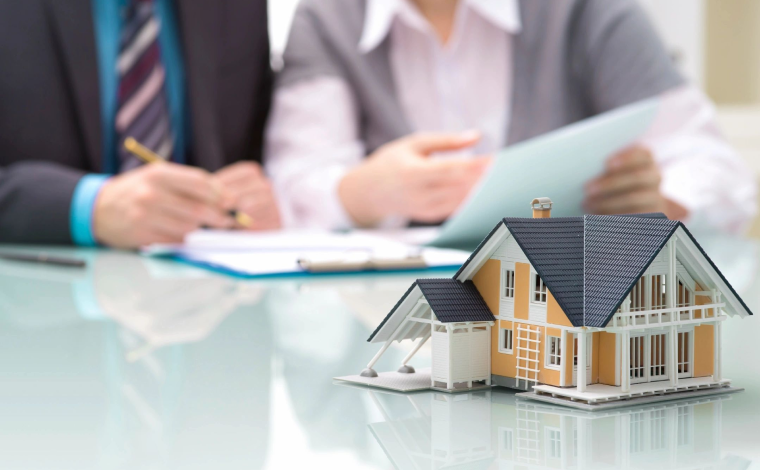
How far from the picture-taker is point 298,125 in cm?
145

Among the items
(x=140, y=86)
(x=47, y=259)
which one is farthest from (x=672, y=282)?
(x=140, y=86)

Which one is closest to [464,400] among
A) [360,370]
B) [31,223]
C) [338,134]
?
[360,370]

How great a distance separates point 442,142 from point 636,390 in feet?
2.56

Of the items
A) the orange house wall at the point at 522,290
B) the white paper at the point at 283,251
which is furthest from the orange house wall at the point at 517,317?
the white paper at the point at 283,251

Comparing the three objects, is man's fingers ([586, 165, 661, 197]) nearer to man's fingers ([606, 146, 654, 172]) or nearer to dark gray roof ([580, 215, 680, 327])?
man's fingers ([606, 146, 654, 172])

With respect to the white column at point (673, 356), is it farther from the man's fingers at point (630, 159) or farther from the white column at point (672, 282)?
the man's fingers at point (630, 159)

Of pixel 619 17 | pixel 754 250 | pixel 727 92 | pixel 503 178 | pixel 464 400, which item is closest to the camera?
pixel 464 400

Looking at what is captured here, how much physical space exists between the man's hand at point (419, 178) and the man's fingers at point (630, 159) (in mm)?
169

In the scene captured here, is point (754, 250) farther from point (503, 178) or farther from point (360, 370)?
point (360, 370)

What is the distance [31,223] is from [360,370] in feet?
2.82

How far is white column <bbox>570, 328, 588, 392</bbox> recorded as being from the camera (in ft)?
1.05

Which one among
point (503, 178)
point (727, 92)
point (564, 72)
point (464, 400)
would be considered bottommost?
point (464, 400)

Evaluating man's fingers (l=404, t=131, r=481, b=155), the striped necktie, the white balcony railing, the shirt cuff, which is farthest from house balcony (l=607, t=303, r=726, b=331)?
the striped necktie

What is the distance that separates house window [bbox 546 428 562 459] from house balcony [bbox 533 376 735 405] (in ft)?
0.11
